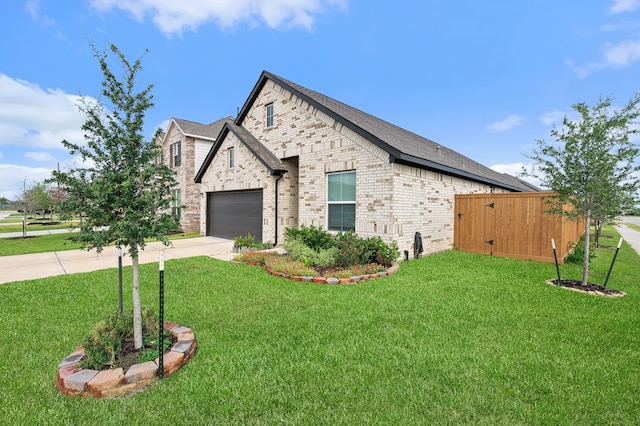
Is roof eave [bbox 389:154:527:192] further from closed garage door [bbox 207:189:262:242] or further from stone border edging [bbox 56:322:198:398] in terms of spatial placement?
stone border edging [bbox 56:322:198:398]

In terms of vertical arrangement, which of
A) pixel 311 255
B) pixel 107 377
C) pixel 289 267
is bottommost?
pixel 107 377

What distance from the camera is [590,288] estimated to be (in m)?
5.83

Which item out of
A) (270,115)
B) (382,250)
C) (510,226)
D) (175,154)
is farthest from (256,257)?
(175,154)

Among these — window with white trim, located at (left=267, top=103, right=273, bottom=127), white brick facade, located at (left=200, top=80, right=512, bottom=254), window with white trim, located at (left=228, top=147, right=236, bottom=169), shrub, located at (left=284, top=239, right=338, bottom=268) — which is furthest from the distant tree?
shrub, located at (left=284, top=239, right=338, bottom=268)

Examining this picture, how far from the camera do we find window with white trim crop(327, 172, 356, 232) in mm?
8992

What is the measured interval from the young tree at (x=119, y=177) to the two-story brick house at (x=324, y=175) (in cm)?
611

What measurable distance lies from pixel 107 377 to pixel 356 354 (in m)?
2.49

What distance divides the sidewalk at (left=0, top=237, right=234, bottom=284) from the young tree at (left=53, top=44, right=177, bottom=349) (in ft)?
12.2

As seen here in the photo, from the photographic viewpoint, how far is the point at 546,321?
166 inches

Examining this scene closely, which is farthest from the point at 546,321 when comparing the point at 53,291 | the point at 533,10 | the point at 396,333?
the point at 533,10

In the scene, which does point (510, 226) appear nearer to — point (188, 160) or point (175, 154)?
point (188, 160)

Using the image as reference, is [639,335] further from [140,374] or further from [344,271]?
[140,374]

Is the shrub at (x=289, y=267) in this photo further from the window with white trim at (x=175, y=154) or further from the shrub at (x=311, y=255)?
the window with white trim at (x=175, y=154)

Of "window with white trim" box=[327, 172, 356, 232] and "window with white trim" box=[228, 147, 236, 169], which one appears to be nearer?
"window with white trim" box=[327, 172, 356, 232]
